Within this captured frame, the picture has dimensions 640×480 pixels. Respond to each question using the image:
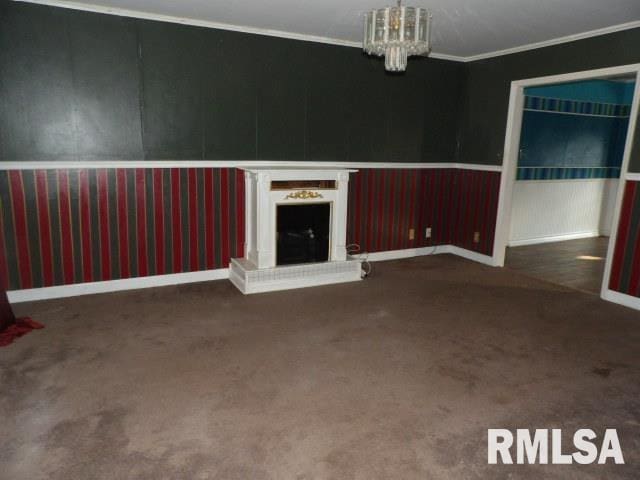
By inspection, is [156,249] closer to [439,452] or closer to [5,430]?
[5,430]

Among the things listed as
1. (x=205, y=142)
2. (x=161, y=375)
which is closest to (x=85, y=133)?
(x=205, y=142)

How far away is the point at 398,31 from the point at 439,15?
1.47 meters

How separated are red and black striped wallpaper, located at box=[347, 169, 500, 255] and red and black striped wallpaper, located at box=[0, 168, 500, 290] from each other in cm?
1

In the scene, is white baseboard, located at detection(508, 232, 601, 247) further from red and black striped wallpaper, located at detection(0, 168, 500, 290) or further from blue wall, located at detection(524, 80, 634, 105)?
blue wall, located at detection(524, 80, 634, 105)

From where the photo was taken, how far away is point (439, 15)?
3.66m

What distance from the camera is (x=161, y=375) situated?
8.82ft

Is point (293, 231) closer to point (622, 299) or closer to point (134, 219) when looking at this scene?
point (134, 219)

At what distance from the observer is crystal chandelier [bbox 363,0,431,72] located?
7.98 feet

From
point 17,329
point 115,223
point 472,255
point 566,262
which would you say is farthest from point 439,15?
point 17,329

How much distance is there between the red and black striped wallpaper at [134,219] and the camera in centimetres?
371

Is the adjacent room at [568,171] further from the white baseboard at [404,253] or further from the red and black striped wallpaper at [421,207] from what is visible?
the white baseboard at [404,253]

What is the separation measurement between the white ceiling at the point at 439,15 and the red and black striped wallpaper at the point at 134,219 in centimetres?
128

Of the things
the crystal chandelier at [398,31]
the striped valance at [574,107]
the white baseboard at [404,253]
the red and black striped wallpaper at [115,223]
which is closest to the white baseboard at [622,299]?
the white baseboard at [404,253]

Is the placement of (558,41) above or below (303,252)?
above
